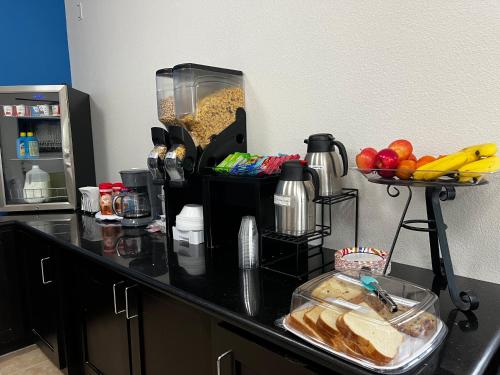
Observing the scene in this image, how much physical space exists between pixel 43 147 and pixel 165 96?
148cm

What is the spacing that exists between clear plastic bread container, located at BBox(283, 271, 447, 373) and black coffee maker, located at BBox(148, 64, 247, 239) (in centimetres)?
71

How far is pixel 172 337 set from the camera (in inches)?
47.4

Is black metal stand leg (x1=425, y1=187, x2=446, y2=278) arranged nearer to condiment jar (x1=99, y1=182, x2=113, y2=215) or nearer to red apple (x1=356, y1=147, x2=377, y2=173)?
red apple (x1=356, y1=147, x2=377, y2=173)

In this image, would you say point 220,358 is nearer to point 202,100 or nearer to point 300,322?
point 300,322

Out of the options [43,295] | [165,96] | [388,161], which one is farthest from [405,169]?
[43,295]

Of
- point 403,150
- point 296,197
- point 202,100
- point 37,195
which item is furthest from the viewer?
point 37,195

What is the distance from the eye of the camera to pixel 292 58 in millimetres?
1445

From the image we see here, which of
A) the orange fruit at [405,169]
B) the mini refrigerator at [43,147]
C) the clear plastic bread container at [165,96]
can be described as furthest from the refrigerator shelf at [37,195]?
the orange fruit at [405,169]

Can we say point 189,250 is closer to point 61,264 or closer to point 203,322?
point 203,322

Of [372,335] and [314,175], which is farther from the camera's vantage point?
[314,175]

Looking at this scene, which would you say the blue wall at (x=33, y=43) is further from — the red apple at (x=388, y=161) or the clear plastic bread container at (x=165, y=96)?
the red apple at (x=388, y=161)

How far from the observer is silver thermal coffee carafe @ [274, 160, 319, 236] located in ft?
3.72

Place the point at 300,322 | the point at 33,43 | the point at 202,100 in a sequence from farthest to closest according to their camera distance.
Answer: the point at 33,43 < the point at 202,100 < the point at 300,322

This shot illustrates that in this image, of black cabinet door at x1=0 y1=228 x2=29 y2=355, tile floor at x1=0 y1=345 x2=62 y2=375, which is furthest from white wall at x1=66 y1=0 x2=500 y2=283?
tile floor at x1=0 y1=345 x2=62 y2=375
